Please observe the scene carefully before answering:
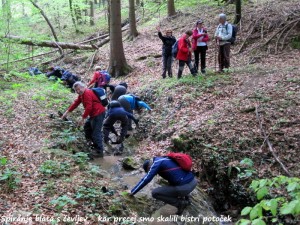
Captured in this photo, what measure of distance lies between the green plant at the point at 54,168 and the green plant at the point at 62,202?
1.05 meters

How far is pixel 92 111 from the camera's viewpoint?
8.49 m

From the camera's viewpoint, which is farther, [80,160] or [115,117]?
[115,117]

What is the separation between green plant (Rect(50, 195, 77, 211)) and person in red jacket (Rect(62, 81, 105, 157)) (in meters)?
3.41

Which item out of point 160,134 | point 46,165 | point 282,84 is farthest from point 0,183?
point 282,84

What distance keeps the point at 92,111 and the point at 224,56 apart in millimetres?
5892

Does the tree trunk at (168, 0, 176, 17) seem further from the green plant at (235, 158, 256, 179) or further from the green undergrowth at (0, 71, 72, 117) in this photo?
the green plant at (235, 158, 256, 179)

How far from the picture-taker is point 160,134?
31.2 feet

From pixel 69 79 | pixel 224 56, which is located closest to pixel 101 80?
pixel 69 79

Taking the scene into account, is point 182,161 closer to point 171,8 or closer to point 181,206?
point 181,206

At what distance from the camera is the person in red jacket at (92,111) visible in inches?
325

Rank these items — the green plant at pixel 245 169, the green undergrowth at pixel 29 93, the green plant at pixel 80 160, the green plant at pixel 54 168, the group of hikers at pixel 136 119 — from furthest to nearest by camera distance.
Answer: the green undergrowth at pixel 29 93
the green plant at pixel 80 160
the green plant at pixel 245 169
the green plant at pixel 54 168
the group of hikers at pixel 136 119

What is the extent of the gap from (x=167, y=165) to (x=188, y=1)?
72.8 ft

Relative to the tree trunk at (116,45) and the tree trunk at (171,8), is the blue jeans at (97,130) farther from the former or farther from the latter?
the tree trunk at (171,8)

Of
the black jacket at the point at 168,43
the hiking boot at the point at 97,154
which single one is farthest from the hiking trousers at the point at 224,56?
the hiking boot at the point at 97,154
